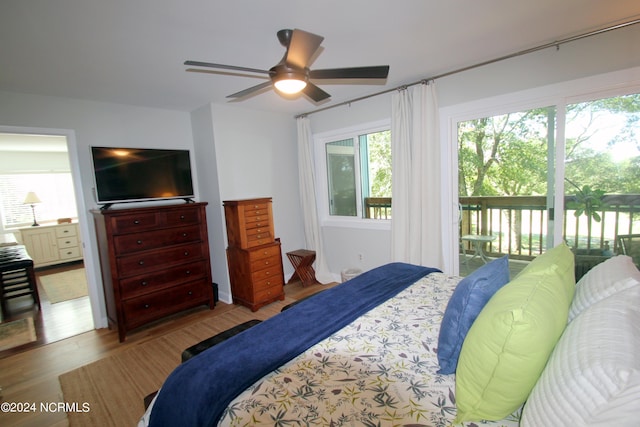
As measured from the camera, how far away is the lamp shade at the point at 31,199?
5738mm

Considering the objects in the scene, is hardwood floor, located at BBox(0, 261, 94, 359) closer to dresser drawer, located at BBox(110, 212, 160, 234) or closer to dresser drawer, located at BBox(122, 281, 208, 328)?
dresser drawer, located at BBox(122, 281, 208, 328)

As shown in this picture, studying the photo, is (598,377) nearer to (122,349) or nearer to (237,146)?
(122,349)

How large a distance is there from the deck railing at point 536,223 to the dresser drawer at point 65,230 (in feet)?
23.5

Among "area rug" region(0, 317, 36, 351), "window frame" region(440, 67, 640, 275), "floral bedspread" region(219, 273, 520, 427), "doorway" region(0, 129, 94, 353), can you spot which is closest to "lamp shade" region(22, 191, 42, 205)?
"doorway" region(0, 129, 94, 353)

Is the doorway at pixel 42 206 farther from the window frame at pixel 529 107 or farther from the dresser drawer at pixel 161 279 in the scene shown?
the window frame at pixel 529 107

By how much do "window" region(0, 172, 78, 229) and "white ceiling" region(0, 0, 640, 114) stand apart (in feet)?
14.5

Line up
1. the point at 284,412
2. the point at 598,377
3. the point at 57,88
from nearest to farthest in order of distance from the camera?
1. the point at 598,377
2. the point at 284,412
3. the point at 57,88

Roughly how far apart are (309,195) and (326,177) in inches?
15.1

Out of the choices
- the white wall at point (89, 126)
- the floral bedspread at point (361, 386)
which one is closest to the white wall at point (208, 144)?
the white wall at point (89, 126)

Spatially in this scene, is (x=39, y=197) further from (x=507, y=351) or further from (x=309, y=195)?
(x=507, y=351)

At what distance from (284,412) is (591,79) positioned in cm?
314

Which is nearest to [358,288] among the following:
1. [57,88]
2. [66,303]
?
[57,88]

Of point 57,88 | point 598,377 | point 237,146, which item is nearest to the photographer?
point 598,377

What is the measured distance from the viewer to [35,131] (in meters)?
2.89
